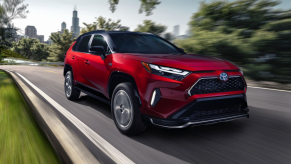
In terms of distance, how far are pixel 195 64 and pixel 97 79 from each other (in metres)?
2.13

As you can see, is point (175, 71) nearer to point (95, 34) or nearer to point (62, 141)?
point (62, 141)

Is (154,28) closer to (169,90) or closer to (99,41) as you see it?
(99,41)

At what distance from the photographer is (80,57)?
604 centimetres

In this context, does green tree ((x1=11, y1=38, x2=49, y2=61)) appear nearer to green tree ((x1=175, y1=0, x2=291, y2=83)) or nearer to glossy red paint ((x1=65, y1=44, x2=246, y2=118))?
green tree ((x1=175, y1=0, x2=291, y2=83))

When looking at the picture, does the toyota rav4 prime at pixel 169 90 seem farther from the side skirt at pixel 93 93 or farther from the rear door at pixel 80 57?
the rear door at pixel 80 57

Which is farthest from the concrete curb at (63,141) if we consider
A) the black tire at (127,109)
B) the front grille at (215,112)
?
the front grille at (215,112)

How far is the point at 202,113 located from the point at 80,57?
3445 millimetres

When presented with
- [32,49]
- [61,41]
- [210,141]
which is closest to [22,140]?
[210,141]

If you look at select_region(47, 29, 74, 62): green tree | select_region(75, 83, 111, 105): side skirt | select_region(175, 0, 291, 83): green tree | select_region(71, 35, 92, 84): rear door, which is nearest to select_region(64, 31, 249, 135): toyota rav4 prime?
select_region(75, 83, 111, 105): side skirt

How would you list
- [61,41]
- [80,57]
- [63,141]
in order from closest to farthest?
[63,141]
[80,57]
[61,41]

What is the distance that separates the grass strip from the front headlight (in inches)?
65.2

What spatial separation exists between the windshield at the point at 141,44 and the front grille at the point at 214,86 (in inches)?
58.7

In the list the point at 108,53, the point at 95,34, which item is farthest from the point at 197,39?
the point at 108,53

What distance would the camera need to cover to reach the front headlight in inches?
139
